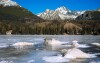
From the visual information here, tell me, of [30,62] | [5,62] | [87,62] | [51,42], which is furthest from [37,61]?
[51,42]

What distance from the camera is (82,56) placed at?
3431 cm

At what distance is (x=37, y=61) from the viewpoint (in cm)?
3150

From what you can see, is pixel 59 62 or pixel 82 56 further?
pixel 82 56

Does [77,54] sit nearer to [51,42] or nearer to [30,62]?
[30,62]

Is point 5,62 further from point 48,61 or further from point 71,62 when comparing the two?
point 71,62

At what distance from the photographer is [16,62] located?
99.2 feet

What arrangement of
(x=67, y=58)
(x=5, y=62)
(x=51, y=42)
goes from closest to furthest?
(x=5, y=62) → (x=67, y=58) → (x=51, y=42)

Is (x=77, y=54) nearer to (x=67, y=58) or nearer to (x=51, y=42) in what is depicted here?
(x=67, y=58)

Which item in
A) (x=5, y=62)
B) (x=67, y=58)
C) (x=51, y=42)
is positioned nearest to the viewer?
(x=5, y=62)

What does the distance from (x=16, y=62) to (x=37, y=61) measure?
2.60 m

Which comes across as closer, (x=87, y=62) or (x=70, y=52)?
(x=87, y=62)

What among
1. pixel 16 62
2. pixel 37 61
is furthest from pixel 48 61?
pixel 16 62

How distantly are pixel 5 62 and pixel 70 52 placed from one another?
880cm

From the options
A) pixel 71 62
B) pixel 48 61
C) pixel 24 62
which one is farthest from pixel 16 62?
pixel 71 62
